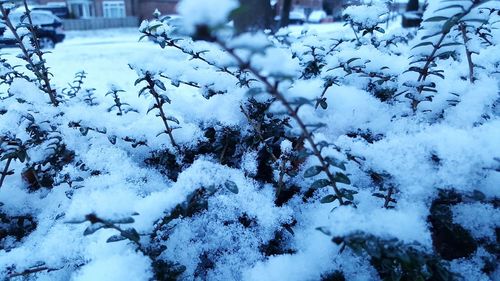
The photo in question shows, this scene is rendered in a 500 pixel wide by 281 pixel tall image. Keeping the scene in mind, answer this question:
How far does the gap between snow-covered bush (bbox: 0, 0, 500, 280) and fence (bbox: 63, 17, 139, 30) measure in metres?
24.0

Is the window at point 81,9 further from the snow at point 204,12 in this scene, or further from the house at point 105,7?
the snow at point 204,12

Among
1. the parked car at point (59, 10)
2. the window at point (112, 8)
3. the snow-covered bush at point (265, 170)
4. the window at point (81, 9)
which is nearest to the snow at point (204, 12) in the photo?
the snow-covered bush at point (265, 170)

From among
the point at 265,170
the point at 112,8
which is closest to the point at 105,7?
the point at 112,8

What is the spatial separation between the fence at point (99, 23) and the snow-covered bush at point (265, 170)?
945 inches

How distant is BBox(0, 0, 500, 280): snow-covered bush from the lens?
81 centimetres

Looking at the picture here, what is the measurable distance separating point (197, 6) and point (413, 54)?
939 mm

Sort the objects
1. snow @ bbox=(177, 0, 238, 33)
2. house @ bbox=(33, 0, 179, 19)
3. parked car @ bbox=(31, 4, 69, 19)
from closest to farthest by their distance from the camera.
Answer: snow @ bbox=(177, 0, 238, 33), parked car @ bbox=(31, 4, 69, 19), house @ bbox=(33, 0, 179, 19)

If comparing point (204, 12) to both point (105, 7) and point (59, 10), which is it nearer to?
point (59, 10)

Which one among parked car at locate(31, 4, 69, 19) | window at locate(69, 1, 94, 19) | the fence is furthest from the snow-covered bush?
window at locate(69, 1, 94, 19)

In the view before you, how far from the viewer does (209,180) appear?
0.96 meters

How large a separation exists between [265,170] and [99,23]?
25.4m

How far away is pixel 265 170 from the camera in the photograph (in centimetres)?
129

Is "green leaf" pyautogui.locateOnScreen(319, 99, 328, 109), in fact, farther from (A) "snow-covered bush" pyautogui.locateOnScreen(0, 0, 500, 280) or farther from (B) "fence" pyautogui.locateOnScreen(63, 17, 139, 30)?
(B) "fence" pyautogui.locateOnScreen(63, 17, 139, 30)

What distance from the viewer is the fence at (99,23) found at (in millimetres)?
22703
